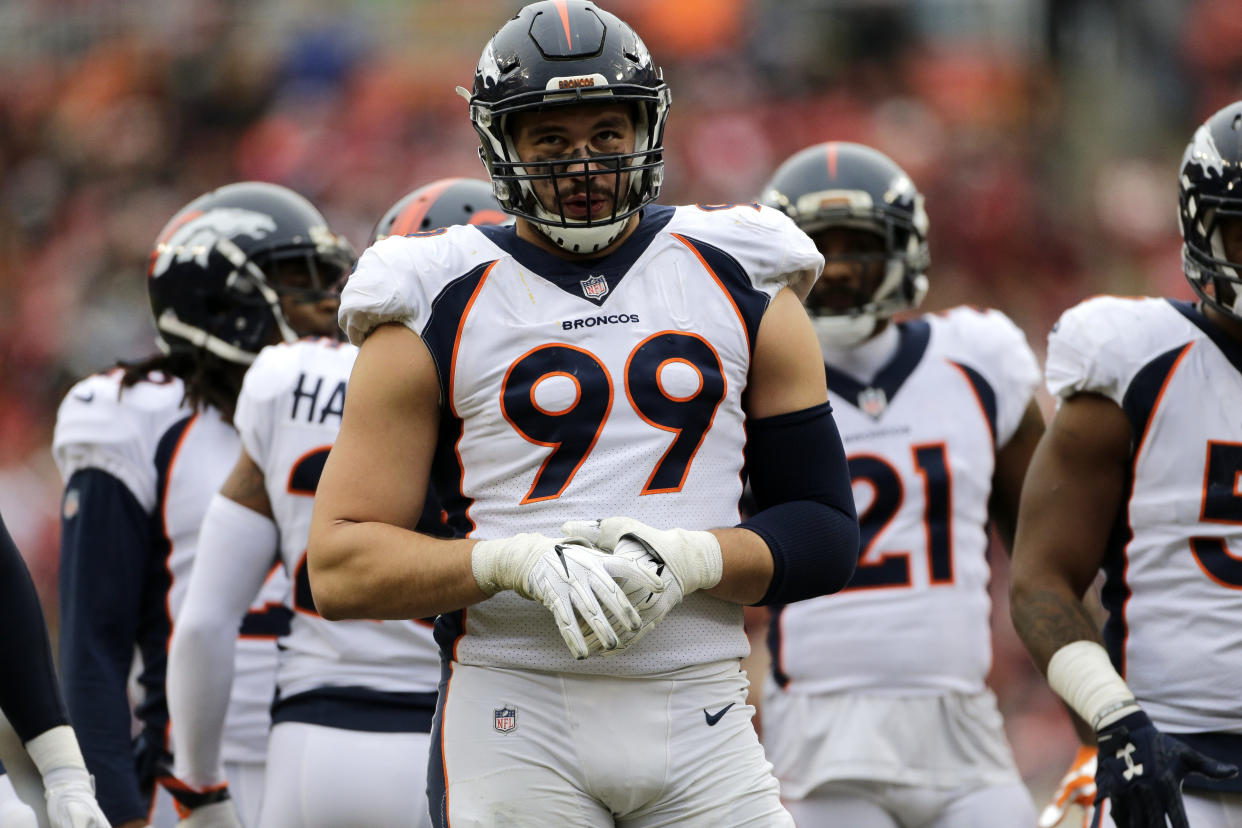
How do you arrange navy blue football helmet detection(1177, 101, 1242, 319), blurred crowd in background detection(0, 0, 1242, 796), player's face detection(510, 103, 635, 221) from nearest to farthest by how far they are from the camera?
player's face detection(510, 103, 635, 221) < navy blue football helmet detection(1177, 101, 1242, 319) < blurred crowd in background detection(0, 0, 1242, 796)

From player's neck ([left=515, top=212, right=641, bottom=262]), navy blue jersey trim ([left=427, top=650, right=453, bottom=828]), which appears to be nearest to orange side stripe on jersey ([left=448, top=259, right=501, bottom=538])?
player's neck ([left=515, top=212, right=641, bottom=262])

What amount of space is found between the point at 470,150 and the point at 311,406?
32.5 feet

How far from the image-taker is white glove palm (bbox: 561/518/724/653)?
2.49 metres

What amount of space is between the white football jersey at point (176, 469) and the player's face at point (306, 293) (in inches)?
16.0

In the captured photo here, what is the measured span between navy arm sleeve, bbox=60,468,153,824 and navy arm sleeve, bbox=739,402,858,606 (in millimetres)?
1921

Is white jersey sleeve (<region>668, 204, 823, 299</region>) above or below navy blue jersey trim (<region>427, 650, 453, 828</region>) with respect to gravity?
above

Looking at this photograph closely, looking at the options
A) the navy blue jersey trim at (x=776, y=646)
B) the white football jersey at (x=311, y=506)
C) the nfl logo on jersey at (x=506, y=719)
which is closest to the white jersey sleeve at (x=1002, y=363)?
the navy blue jersey trim at (x=776, y=646)

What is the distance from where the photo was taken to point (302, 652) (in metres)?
3.75

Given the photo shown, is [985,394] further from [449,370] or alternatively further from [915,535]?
[449,370]

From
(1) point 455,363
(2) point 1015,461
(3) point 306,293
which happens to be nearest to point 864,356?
(2) point 1015,461

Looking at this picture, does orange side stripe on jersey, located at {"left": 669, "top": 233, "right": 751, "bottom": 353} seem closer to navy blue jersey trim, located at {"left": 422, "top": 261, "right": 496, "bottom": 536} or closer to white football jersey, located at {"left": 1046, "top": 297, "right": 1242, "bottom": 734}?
navy blue jersey trim, located at {"left": 422, "top": 261, "right": 496, "bottom": 536}

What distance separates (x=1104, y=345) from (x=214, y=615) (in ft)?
6.57

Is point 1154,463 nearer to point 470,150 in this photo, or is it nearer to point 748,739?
point 748,739

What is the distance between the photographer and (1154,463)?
327cm
